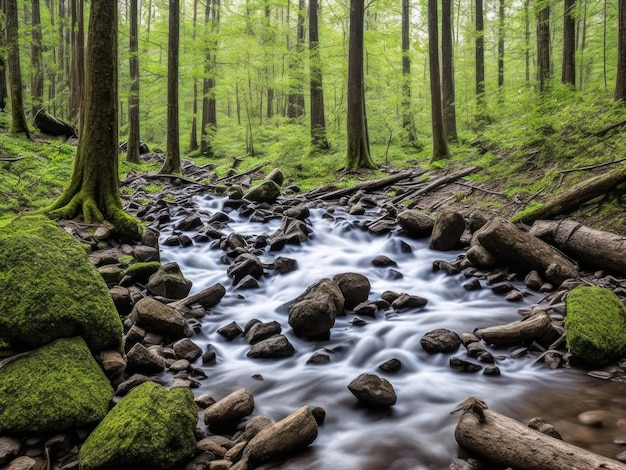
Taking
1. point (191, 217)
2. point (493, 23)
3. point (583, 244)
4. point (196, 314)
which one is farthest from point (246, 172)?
point (493, 23)

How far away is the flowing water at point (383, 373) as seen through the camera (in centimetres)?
350

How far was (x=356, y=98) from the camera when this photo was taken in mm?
14359

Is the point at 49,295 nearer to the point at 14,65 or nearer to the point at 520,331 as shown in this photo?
the point at 520,331

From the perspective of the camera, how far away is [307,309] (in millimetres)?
5559

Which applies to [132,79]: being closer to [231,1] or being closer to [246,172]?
[246,172]

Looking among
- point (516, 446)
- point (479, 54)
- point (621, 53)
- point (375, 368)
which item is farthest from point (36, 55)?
point (516, 446)

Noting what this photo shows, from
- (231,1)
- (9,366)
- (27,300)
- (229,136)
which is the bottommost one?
(9,366)

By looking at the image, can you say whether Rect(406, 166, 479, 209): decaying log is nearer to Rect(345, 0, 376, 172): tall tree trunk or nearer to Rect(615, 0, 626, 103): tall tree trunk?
Rect(345, 0, 376, 172): tall tree trunk

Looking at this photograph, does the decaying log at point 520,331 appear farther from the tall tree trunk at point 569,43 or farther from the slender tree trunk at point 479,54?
the slender tree trunk at point 479,54

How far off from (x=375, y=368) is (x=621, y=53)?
881 centimetres

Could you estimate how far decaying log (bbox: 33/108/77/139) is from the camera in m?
17.9

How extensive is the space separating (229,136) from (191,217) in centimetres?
1396

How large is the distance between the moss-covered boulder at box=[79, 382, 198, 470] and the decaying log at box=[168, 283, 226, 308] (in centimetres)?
307

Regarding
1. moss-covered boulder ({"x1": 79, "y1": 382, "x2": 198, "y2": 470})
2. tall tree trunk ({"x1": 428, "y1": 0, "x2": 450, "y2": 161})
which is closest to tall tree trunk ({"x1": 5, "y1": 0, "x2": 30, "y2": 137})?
tall tree trunk ({"x1": 428, "y1": 0, "x2": 450, "y2": 161})
